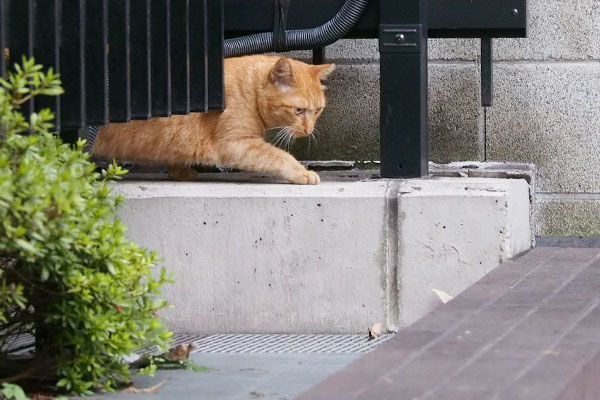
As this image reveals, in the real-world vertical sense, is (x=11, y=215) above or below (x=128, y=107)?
below

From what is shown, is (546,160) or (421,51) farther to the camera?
(546,160)

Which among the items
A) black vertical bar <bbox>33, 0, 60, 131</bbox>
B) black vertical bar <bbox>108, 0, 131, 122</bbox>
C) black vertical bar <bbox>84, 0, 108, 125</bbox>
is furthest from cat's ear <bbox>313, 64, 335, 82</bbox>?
black vertical bar <bbox>33, 0, 60, 131</bbox>

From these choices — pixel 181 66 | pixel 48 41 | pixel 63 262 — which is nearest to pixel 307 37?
pixel 181 66

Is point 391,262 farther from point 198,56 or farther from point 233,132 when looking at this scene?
point 198,56

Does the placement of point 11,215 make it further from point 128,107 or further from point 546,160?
point 546,160

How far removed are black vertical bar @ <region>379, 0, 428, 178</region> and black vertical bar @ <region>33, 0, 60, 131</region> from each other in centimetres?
165

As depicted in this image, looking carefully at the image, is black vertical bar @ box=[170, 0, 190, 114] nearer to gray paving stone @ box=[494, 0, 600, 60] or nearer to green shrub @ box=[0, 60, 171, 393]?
green shrub @ box=[0, 60, 171, 393]

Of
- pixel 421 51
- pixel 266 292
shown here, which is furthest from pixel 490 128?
pixel 266 292

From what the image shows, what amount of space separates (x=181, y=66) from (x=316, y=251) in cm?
91

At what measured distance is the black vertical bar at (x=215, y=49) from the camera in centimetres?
441

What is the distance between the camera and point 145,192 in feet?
14.5

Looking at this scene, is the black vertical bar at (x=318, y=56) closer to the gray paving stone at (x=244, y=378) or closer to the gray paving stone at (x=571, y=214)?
the gray paving stone at (x=571, y=214)

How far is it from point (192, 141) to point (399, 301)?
117cm

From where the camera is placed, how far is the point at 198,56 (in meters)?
4.38
